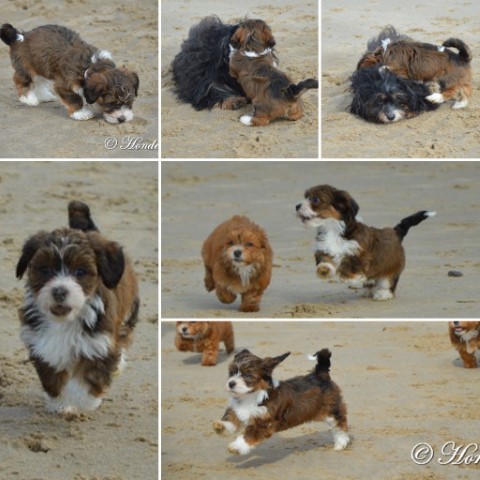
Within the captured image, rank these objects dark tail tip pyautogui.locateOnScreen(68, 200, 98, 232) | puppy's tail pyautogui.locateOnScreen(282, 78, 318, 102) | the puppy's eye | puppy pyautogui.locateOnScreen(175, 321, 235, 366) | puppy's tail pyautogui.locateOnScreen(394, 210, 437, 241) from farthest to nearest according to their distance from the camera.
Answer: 1. puppy's tail pyautogui.locateOnScreen(282, 78, 318, 102)
2. puppy's tail pyautogui.locateOnScreen(394, 210, 437, 241)
3. puppy pyautogui.locateOnScreen(175, 321, 235, 366)
4. dark tail tip pyautogui.locateOnScreen(68, 200, 98, 232)
5. the puppy's eye

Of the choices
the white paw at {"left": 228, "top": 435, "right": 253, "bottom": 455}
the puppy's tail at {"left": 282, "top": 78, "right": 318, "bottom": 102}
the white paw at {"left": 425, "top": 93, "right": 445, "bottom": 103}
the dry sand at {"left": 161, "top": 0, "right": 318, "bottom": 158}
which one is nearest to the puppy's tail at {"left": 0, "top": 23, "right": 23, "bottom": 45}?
the dry sand at {"left": 161, "top": 0, "right": 318, "bottom": 158}

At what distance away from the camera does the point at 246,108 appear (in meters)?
8.72

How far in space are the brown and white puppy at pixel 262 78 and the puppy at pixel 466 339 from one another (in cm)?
190

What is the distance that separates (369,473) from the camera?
680 cm

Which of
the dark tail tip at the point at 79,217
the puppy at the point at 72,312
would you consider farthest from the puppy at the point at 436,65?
the puppy at the point at 72,312

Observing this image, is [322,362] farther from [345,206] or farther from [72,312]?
[72,312]

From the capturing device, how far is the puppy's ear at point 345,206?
24.8 ft

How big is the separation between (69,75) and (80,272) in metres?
2.67

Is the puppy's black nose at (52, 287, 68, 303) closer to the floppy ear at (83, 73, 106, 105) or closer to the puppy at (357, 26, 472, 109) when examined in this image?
the floppy ear at (83, 73, 106, 105)

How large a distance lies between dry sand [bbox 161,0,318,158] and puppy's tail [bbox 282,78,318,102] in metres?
0.21

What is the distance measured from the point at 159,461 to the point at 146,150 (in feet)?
8.83

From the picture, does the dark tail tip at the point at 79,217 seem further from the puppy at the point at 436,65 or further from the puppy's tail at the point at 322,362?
the puppy at the point at 436,65

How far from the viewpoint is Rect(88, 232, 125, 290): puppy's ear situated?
20.7ft

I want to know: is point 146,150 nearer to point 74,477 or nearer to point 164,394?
point 164,394
